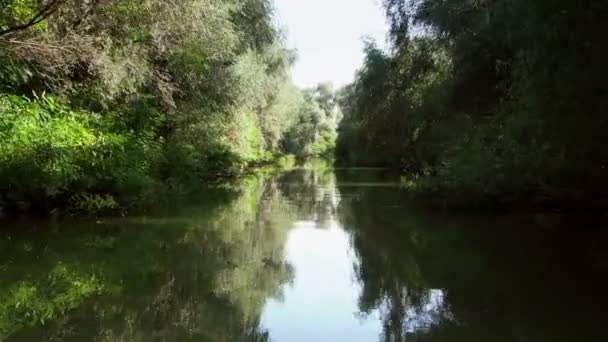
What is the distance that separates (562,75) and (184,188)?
12.3m

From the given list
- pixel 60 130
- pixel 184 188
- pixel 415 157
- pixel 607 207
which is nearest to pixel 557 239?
pixel 607 207

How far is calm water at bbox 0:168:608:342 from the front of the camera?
16.9ft

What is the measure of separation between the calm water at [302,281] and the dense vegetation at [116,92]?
35.4 inches

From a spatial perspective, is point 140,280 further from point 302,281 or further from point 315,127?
point 315,127

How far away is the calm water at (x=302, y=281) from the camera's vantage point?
5.15 meters

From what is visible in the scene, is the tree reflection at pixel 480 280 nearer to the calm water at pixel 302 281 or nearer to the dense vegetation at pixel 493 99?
the calm water at pixel 302 281

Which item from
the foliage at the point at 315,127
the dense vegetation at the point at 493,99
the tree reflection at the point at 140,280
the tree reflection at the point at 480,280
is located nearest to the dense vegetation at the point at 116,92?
the tree reflection at the point at 140,280

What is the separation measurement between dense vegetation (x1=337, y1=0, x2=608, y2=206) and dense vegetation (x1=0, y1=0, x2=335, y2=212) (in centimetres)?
615

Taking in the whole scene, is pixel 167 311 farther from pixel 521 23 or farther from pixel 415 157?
pixel 415 157

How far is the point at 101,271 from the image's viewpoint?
7234 mm

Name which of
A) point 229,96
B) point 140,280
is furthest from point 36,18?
point 229,96

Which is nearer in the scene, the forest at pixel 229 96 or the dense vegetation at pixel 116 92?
the forest at pixel 229 96

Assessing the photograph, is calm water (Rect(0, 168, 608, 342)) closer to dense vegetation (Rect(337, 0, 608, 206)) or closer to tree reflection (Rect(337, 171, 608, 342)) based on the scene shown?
tree reflection (Rect(337, 171, 608, 342))

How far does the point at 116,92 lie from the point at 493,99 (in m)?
10.3
